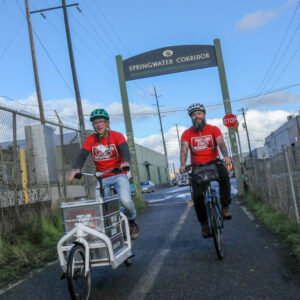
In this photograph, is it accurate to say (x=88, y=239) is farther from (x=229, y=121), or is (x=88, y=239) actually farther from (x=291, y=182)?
(x=229, y=121)

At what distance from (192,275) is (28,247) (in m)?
3.63

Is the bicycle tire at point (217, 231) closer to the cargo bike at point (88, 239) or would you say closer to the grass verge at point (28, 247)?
the cargo bike at point (88, 239)

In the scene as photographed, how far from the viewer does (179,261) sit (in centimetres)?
554

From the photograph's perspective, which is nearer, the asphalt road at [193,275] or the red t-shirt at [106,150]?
the asphalt road at [193,275]

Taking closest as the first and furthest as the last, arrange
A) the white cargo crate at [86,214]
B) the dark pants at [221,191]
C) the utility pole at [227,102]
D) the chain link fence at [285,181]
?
the white cargo crate at [86,214] → the dark pants at [221,191] → the chain link fence at [285,181] → the utility pole at [227,102]

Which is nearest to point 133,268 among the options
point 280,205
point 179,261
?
point 179,261

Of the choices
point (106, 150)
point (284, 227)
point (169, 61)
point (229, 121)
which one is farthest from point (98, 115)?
point (169, 61)

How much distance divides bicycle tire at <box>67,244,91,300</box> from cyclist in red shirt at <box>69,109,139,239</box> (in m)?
1.39

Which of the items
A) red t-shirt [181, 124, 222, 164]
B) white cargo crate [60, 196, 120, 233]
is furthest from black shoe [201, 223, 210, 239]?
white cargo crate [60, 196, 120, 233]

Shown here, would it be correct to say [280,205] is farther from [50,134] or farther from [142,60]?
[142,60]

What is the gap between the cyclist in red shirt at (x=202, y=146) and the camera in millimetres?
6188

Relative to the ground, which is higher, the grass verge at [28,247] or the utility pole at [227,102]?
the utility pole at [227,102]

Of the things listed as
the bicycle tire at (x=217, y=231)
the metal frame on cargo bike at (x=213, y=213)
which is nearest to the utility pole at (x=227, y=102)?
the metal frame on cargo bike at (x=213, y=213)

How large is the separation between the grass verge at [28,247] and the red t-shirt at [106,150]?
77.2 inches
